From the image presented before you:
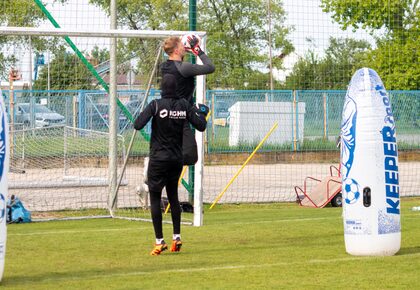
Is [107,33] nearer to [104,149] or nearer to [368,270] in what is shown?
[104,149]

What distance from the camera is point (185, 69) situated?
10539mm

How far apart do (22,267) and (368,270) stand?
3.28 m

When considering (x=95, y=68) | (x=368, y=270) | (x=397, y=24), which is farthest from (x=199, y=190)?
(x=397, y=24)

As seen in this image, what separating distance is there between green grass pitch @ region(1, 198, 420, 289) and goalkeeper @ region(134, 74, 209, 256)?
38 cm

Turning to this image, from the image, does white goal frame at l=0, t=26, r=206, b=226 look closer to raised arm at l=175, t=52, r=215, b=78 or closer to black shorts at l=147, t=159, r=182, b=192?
raised arm at l=175, t=52, r=215, b=78

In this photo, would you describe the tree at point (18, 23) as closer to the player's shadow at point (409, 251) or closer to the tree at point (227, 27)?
the tree at point (227, 27)

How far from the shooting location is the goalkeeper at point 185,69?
33.9ft

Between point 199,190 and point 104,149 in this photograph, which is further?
point 104,149

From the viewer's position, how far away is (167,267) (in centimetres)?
883

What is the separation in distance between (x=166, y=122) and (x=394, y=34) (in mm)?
12138

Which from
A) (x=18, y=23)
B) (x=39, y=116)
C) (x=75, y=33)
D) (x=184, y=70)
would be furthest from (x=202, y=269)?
(x=39, y=116)

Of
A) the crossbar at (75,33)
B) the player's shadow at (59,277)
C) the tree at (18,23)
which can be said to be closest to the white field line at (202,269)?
the player's shadow at (59,277)

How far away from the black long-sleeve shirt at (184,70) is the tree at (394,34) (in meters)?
8.72

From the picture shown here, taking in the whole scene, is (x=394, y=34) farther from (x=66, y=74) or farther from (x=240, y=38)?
(x=66, y=74)
